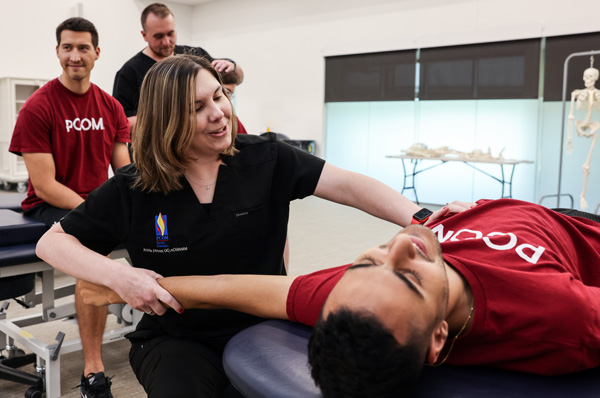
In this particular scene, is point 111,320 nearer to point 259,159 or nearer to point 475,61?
point 259,159

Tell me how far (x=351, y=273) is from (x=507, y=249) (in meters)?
0.38

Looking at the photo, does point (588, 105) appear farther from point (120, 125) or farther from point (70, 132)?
point (70, 132)

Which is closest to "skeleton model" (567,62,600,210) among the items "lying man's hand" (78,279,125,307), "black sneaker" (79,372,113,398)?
"black sneaker" (79,372,113,398)

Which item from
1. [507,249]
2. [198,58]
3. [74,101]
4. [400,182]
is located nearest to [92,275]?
[198,58]

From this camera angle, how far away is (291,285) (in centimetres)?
111

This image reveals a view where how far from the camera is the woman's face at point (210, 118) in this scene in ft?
4.35

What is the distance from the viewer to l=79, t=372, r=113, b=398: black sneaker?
6.25ft

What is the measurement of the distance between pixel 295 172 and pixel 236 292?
0.43 metres

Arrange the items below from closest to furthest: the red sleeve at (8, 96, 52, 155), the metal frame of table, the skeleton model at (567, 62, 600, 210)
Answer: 1. the red sleeve at (8, 96, 52, 155)
2. the skeleton model at (567, 62, 600, 210)
3. the metal frame of table

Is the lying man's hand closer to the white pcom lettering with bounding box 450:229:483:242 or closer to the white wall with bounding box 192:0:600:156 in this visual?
the white pcom lettering with bounding box 450:229:483:242

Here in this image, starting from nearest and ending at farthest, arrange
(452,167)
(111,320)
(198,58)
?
(198,58)
(111,320)
(452,167)

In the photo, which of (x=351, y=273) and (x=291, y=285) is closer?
(x=351, y=273)

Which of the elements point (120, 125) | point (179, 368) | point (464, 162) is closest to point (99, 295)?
point (179, 368)

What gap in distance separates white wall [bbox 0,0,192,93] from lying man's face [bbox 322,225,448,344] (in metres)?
8.56
